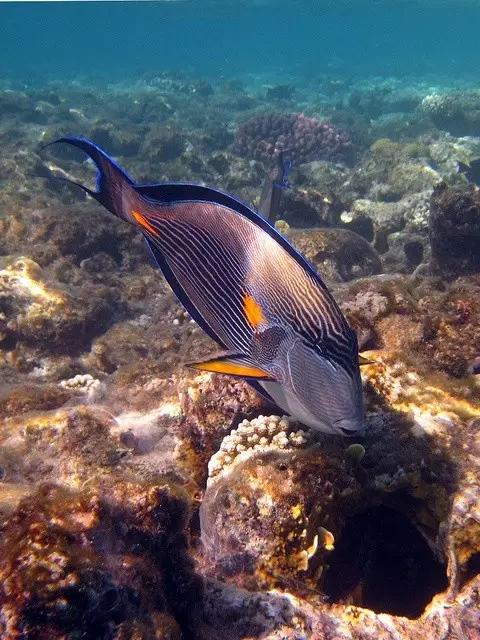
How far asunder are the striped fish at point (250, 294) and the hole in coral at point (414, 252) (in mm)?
6269

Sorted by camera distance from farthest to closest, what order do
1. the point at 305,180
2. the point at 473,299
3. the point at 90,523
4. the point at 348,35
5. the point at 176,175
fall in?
the point at 348,35
the point at 176,175
the point at 305,180
the point at 473,299
the point at 90,523

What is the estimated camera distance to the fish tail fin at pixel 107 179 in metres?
1.37

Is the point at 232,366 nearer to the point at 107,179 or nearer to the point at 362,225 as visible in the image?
the point at 107,179

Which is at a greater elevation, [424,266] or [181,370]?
[424,266]

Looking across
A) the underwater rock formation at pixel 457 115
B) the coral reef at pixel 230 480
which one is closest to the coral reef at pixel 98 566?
the coral reef at pixel 230 480

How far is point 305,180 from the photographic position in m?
10.4

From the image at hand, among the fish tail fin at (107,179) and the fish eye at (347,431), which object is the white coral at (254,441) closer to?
the fish eye at (347,431)

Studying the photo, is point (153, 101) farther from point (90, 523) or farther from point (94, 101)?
point (90, 523)

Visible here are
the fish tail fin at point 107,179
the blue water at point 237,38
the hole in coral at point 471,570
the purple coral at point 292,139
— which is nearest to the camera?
the fish tail fin at point 107,179

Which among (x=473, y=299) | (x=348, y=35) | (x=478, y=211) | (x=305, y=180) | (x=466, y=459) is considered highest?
(x=348, y=35)

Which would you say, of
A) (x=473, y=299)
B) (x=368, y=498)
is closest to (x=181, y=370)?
(x=368, y=498)

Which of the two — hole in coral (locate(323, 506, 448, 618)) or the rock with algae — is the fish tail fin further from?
the rock with algae

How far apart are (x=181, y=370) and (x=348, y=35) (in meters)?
150

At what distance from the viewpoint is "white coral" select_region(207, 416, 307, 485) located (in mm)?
2414
